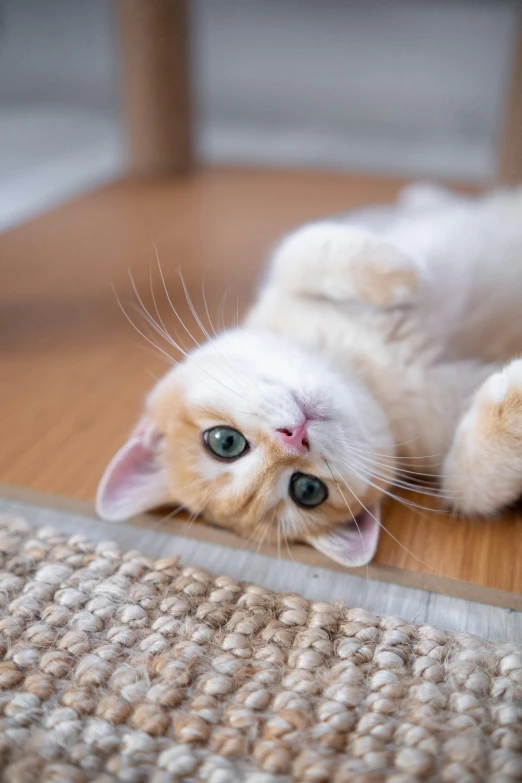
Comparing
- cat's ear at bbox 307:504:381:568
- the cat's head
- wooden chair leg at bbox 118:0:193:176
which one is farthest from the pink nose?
wooden chair leg at bbox 118:0:193:176

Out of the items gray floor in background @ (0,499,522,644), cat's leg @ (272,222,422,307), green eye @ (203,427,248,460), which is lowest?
gray floor in background @ (0,499,522,644)

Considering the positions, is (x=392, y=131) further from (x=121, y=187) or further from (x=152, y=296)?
(x=152, y=296)

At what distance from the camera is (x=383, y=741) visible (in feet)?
2.42

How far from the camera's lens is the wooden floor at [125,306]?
3.62ft

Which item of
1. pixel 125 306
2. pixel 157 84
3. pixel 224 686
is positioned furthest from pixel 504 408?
pixel 157 84

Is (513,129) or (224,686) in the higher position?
(513,129)

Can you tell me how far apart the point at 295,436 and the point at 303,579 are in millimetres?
234

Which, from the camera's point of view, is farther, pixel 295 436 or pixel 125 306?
pixel 125 306

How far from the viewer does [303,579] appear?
40.7 inches

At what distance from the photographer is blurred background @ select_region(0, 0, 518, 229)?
101 inches

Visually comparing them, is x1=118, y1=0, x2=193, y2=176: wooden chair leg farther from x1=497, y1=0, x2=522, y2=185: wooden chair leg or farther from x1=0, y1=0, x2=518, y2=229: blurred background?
x1=497, y1=0, x2=522, y2=185: wooden chair leg

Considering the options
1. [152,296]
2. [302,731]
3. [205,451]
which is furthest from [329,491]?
[152,296]

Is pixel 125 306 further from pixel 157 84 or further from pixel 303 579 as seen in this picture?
pixel 157 84

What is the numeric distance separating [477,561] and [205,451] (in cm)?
46
